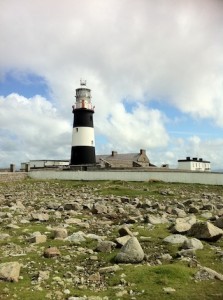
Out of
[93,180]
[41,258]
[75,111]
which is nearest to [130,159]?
[75,111]

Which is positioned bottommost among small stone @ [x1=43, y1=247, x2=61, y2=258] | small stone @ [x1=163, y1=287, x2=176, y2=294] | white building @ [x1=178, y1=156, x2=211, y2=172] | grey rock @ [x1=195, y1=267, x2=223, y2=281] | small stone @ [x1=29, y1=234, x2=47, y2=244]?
small stone @ [x1=163, y1=287, x2=176, y2=294]

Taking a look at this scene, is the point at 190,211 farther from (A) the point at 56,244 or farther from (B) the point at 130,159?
(B) the point at 130,159

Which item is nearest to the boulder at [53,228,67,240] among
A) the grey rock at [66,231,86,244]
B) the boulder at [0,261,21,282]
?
the grey rock at [66,231,86,244]

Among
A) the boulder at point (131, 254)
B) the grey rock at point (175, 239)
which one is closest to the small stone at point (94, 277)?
the boulder at point (131, 254)

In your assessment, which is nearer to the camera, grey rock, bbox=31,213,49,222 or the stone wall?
grey rock, bbox=31,213,49,222

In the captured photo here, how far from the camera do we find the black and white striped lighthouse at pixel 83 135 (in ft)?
194

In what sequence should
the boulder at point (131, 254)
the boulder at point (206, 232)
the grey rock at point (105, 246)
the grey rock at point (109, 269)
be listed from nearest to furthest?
the grey rock at point (109, 269) → the boulder at point (131, 254) → the grey rock at point (105, 246) → the boulder at point (206, 232)

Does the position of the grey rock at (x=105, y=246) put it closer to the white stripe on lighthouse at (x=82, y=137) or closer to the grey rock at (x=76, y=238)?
the grey rock at (x=76, y=238)

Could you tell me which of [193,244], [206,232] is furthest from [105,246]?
[206,232]

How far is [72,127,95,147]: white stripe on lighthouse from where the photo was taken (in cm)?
5906

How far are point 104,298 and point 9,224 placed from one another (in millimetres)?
7966

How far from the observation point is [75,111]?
60906 mm

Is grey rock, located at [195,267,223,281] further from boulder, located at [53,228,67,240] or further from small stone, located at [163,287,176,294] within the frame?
boulder, located at [53,228,67,240]

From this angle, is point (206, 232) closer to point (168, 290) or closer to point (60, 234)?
point (168, 290)
